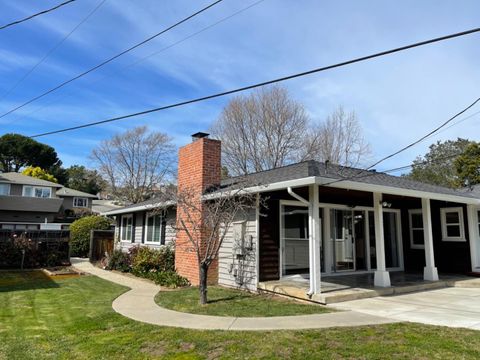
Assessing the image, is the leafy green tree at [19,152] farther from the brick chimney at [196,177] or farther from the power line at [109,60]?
the brick chimney at [196,177]

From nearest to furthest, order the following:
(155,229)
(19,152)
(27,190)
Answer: (155,229) < (27,190) < (19,152)

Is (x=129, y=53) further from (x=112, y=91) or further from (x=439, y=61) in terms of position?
(x=439, y=61)

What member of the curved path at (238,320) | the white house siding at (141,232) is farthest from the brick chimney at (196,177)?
the curved path at (238,320)

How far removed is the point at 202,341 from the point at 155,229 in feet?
32.2

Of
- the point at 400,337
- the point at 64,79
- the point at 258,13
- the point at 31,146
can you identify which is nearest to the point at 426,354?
the point at 400,337

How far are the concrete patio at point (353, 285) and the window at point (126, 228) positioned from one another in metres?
9.33

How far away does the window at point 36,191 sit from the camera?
34419 mm

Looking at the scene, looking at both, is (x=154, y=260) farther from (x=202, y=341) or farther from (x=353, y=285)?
(x=202, y=341)

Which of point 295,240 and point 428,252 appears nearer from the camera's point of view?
point 295,240

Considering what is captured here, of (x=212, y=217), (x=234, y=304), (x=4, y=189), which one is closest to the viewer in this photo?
(x=234, y=304)

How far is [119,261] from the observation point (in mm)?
15258

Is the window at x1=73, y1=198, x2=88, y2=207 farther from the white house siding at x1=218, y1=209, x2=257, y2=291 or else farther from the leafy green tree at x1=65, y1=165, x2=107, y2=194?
the white house siding at x1=218, y1=209, x2=257, y2=291

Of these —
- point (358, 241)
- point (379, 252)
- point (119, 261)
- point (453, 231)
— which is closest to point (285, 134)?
point (453, 231)

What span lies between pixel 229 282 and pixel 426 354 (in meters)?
6.45
